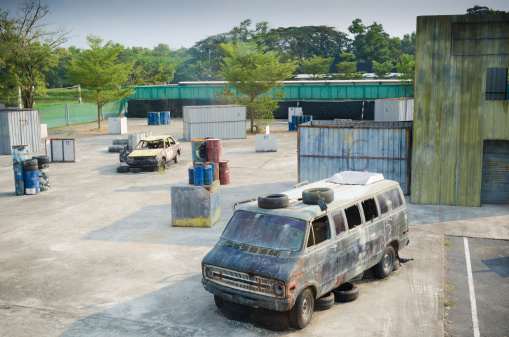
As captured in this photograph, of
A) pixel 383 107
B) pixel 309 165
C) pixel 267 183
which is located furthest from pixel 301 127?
pixel 383 107

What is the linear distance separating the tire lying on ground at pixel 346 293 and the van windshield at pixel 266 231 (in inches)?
66.0

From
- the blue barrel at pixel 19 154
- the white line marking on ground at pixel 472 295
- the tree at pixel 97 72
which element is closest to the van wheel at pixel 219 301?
the white line marking on ground at pixel 472 295

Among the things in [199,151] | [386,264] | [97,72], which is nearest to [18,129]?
[97,72]

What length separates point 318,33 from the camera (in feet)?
365

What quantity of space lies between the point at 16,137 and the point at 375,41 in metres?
85.5

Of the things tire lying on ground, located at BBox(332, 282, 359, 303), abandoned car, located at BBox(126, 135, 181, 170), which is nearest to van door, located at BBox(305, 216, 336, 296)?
tire lying on ground, located at BBox(332, 282, 359, 303)

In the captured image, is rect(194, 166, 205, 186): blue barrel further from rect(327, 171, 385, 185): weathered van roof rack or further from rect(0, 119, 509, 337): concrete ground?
rect(327, 171, 385, 185): weathered van roof rack

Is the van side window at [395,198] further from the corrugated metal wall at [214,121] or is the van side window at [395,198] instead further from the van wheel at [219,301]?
the corrugated metal wall at [214,121]

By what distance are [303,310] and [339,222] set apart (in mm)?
1806

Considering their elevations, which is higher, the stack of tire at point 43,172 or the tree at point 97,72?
the tree at point 97,72

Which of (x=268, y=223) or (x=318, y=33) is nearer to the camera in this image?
(x=268, y=223)

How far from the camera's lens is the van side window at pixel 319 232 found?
351 inches

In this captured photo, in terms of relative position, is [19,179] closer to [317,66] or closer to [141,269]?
[141,269]

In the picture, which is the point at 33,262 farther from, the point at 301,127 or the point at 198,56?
the point at 198,56
